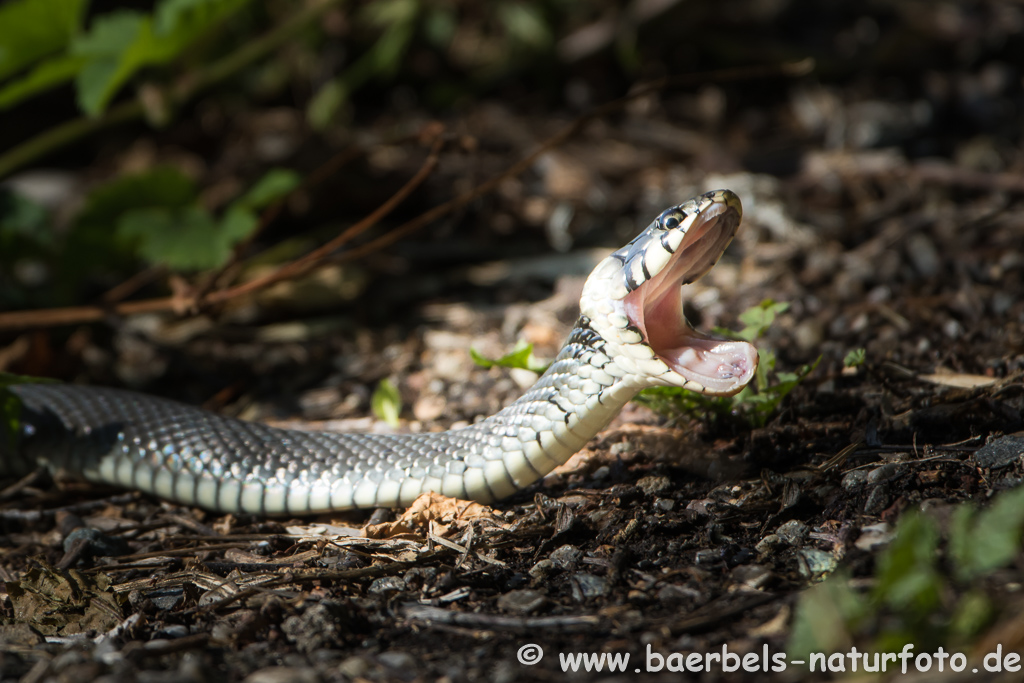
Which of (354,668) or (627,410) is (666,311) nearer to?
(627,410)

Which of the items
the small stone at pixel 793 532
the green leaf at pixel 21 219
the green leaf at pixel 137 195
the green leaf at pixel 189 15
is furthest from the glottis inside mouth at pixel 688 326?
the green leaf at pixel 21 219

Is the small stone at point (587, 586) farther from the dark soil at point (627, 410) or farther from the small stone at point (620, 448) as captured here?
the small stone at point (620, 448)

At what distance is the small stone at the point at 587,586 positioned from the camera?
10.3 ft

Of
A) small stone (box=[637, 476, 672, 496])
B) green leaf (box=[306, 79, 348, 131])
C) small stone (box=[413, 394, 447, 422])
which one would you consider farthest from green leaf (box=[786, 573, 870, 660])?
green leaf (box=[306, 79, 348, 131])

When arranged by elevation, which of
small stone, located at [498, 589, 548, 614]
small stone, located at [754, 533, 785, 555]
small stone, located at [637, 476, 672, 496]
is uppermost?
small stone, located at [637, 476, 672, 496]

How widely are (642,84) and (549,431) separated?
5.99m

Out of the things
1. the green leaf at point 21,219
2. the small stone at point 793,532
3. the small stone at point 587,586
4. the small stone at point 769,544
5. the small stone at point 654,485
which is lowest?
the small stone at point 587,586

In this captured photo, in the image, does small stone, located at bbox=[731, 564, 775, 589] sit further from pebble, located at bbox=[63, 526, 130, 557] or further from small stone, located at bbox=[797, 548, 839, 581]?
pebble, located at bbox=[63, 526, 130, 557]


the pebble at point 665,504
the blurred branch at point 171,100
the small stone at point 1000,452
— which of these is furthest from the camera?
the blurred branch at point 171,100

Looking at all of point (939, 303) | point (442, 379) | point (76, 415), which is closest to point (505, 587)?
point (442, 379)

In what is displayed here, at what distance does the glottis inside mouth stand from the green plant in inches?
9.9

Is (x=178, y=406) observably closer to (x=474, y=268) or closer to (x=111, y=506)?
(x=111, y=506)

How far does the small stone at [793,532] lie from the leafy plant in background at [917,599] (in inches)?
33.1

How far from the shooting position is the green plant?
13.2 feet
